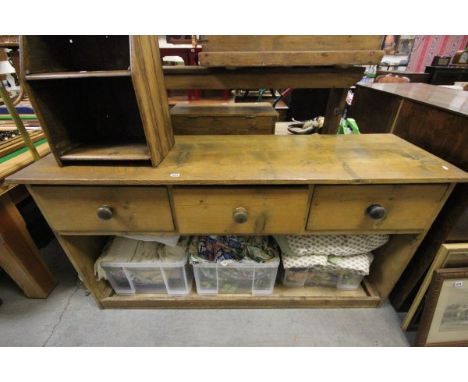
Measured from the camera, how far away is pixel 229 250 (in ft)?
3.19

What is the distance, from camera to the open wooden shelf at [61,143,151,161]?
0.71 metres

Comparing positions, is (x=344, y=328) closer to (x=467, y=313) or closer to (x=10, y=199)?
(x=467, y=313)

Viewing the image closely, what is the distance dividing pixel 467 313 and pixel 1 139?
2.31m

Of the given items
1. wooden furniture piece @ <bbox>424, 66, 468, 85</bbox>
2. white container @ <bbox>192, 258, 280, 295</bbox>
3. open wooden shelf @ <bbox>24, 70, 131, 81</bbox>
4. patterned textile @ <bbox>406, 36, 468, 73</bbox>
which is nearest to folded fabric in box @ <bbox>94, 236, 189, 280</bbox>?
white container @ <bbox>192, 258, 280, 295</bbox>

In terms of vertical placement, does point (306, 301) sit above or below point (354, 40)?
below

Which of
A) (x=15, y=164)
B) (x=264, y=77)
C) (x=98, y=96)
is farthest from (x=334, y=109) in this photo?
(x=15, y=164)

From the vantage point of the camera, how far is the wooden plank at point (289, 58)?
2.58 ft

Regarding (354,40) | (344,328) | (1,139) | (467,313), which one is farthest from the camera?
(1,139)

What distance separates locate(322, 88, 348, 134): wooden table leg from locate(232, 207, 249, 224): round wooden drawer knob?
71 centimetres

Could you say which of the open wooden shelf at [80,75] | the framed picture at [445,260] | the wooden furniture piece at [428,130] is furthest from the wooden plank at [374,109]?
the open wooden shelf at [80,75]

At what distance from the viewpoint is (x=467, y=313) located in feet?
3.00

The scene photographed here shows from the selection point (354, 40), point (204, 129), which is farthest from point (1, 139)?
point (354, 40)

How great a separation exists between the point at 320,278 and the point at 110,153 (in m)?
1.07

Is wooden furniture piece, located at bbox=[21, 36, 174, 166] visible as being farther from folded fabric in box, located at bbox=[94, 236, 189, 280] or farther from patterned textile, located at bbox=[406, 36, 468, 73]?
patterned textile, located at bbox=[406, 36, 468, 73]
